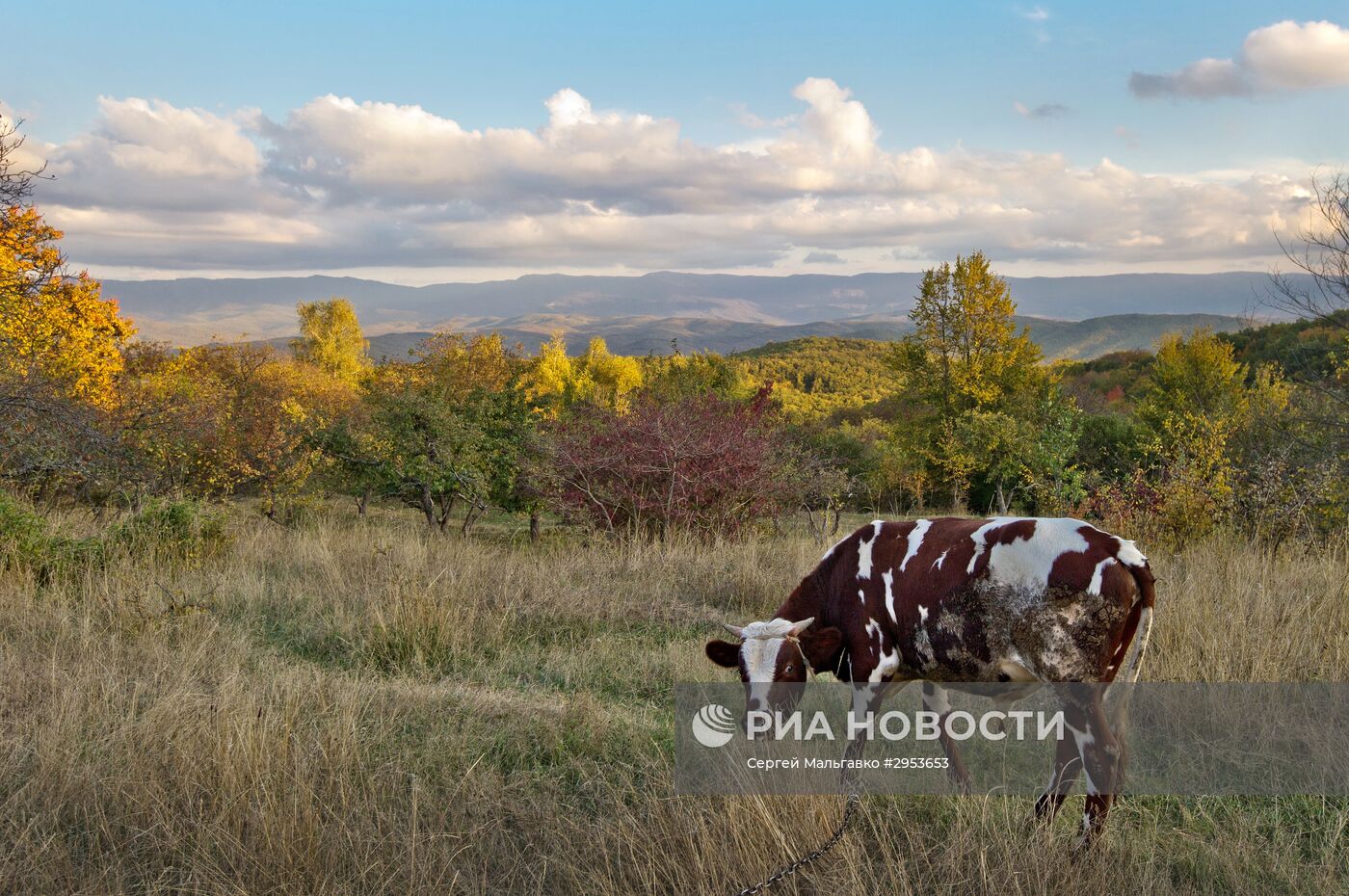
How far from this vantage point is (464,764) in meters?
Answer: 4.18

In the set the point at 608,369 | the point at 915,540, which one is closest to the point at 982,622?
the point at 915,540

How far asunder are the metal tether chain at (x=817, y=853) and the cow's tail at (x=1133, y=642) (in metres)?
1.19

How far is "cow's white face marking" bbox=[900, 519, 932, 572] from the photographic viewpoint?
382cm

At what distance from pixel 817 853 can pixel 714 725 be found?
1.51 metres

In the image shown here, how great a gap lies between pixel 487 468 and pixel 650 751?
1047 cm

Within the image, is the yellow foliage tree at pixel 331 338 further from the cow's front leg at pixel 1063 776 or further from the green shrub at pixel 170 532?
the cow's front leg at pixel 1063 776

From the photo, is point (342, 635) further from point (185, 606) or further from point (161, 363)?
point (161, 363)

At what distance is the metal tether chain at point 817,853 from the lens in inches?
114

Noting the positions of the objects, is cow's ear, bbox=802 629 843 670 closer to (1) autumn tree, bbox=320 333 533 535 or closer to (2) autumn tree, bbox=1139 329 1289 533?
(2) autumn tree, bbox=1139 329 1289 533

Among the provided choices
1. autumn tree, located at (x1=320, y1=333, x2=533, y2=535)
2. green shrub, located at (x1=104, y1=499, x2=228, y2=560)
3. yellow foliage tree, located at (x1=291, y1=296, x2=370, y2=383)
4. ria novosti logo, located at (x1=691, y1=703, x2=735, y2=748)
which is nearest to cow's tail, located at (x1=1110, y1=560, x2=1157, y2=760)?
ria novosti logo, located at (x1=691, y1=703, x2=735, y2=748)

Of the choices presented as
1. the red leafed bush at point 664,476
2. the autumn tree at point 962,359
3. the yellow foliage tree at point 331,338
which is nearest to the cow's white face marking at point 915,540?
the red leafed bush at point 664,476

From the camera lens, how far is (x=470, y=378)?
105ft

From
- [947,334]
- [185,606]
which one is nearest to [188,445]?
[185,606]

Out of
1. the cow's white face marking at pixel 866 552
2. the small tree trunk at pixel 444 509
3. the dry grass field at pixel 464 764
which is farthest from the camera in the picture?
the small tree trunk at pixel 444 509
